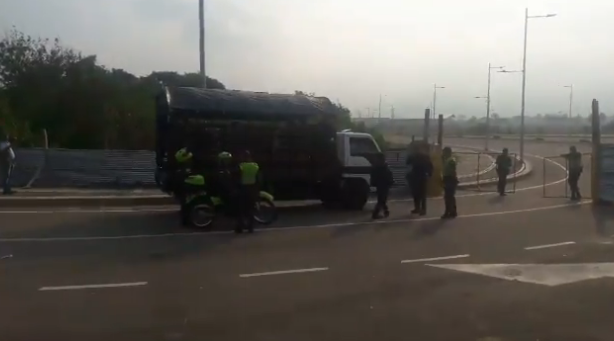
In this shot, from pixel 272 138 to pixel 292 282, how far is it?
933 centimetres

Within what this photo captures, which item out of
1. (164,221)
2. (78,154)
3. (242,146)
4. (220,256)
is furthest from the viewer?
(78,154)

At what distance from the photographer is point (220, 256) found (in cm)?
1277

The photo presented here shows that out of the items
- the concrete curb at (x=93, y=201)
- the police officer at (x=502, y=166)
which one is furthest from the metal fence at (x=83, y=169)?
the police officer at (x=502, y=166)

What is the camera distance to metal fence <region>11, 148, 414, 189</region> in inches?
937

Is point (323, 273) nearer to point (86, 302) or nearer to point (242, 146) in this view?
point (86, 302)

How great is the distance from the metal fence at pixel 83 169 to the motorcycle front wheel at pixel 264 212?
27.9ft

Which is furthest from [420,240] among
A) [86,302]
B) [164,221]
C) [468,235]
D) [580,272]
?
[86,302]

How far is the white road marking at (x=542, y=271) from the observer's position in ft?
36.5

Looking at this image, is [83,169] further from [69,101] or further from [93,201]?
[69,101]

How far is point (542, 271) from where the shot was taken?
11789 mm

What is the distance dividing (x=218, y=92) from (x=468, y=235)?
22.9ft

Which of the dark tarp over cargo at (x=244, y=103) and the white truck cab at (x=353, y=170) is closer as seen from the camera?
the dark tarp over cargo at (x=244, y=103)

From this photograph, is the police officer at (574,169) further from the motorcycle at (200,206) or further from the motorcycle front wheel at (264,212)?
the motorcycle at (200,206)

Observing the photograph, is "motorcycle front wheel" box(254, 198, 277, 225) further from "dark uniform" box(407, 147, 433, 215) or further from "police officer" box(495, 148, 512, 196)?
"police officer" box(495, 148, 512, 196)
